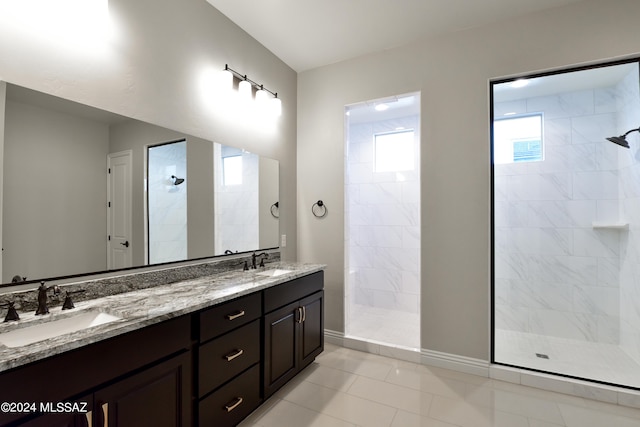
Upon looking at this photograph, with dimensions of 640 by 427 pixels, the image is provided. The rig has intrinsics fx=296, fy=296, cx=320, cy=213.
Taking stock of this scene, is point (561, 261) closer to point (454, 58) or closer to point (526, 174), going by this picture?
point (526, 174)

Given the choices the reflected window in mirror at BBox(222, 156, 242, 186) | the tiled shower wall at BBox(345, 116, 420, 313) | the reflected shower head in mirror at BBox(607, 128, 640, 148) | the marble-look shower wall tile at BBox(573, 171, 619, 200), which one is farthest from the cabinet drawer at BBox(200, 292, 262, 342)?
the reflected shower head in mirror at BBox(607, 128, 640, 148)

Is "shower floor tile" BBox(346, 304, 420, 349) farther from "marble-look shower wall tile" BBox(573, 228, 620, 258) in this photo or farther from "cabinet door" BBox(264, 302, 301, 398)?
"marble-look shower wall tile" BBox(573, 228, 620, 258)

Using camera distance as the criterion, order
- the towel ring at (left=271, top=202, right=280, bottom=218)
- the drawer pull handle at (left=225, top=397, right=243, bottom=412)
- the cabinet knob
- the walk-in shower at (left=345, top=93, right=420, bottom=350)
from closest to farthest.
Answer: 1. the cabinet knob
2. the drawer pull handle at (left=225, top=397, right=243, bottom=412)
3. the towel ring at (left=271, top=202, right=280, bottom=218)
4. the walk-in shower at (left=345, top=93, right=420, bottom=350)

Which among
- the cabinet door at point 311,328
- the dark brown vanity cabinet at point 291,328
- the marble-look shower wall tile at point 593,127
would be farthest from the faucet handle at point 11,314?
the marble-look shower wall tile at point 593,127

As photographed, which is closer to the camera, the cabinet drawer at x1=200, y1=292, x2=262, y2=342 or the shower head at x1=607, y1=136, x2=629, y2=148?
the cabinet drawer at x1=200, y1=292, x2=262, y2=342

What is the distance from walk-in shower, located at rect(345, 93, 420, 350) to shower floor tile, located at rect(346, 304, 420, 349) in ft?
0.05

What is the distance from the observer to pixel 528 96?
2.88 m

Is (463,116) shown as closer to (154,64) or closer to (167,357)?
(154,64)

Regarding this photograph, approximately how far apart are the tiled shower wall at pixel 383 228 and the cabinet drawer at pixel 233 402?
2.57m

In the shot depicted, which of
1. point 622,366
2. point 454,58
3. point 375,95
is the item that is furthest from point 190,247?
point 622,366

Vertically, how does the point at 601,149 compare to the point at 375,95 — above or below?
below

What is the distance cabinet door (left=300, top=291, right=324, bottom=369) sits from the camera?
242 cm

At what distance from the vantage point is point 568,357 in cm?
261

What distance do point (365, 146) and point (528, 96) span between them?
2059 mm
